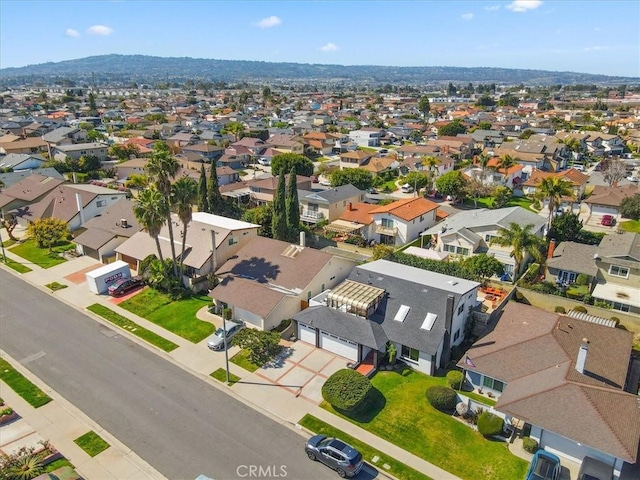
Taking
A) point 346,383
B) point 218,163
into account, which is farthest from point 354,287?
point 218,163

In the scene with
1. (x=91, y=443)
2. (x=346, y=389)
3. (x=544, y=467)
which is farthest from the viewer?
(x=346, y=389)

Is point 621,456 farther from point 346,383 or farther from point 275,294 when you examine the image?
point 275,294

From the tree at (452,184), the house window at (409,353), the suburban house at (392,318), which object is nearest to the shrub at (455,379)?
the suburban house at (392,318)

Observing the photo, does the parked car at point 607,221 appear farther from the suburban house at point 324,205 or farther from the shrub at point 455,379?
the shrub at point 455,379

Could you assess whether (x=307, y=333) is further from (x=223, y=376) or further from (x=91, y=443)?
(x=91, y=443)

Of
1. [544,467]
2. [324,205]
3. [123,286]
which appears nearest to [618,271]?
[544,467]

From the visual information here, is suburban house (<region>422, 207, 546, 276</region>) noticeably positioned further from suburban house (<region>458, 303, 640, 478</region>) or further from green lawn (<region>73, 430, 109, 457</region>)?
green lawn (<region>73, 430, 109, 457</region>)
